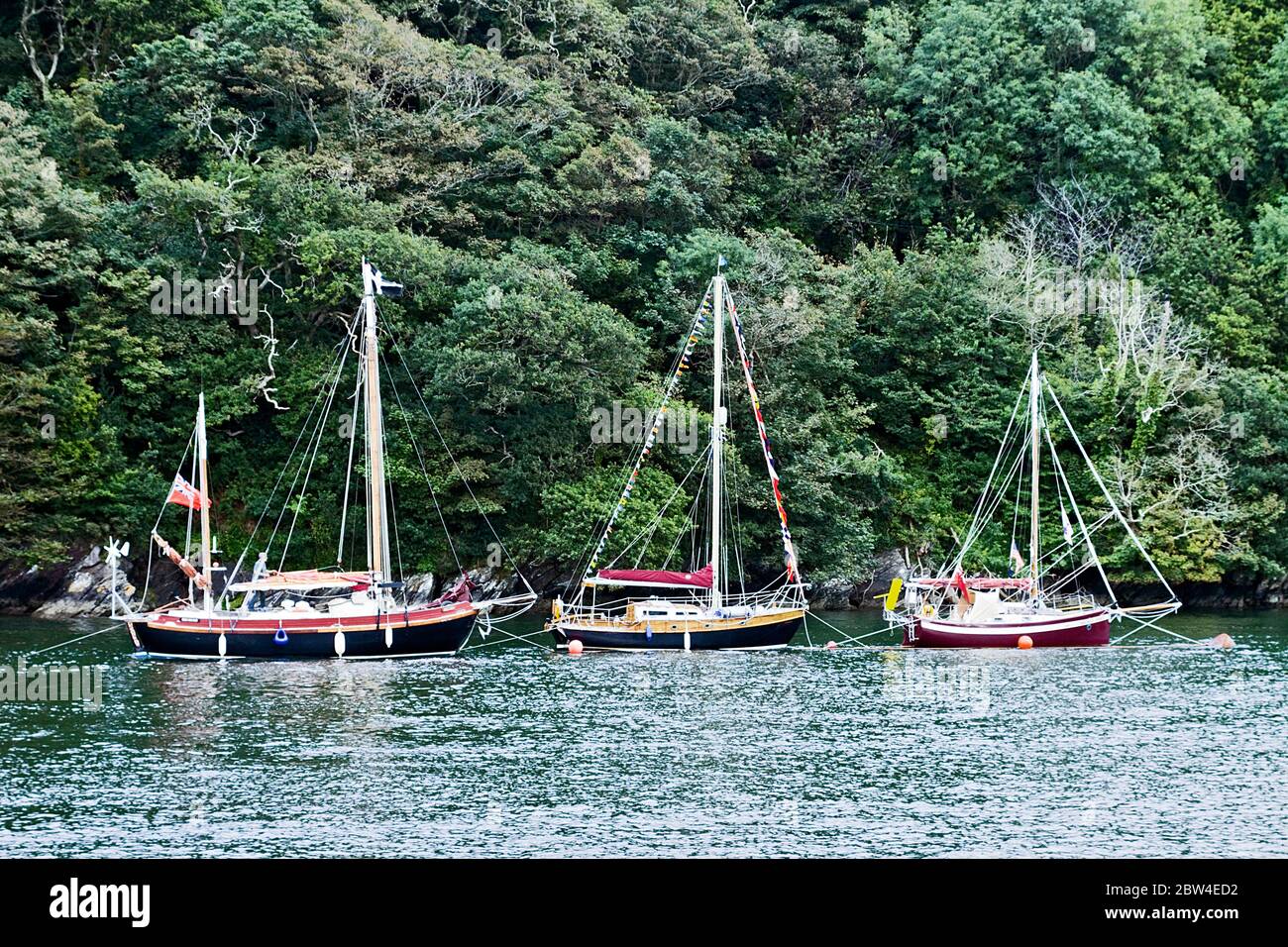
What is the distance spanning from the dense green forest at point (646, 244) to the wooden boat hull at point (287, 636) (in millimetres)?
11357

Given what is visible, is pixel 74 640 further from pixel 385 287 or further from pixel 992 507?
pixel 992 507

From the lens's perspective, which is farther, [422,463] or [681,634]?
[422,463]

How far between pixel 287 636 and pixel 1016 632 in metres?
25.1

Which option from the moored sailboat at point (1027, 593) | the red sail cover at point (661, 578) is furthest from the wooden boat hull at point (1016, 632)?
the red sail cover at point (661, 578)

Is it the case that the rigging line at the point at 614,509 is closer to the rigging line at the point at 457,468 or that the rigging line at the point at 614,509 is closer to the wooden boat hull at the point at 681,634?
the rigging line at the point at 457,468

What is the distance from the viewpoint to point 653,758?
3756 centimetres

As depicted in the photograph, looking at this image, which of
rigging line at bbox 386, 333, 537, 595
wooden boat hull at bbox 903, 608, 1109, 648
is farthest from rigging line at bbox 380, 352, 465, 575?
wooden boat hull at bbox 903, 608, 1109, 648

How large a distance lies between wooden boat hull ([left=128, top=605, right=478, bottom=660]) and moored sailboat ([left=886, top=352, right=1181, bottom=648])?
1707 cm

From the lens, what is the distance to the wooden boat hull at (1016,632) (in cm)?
5825

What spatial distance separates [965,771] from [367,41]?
155 feet

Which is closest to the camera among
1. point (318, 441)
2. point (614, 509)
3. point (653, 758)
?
point (653, 758)

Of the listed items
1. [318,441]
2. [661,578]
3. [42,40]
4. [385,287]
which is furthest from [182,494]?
[42,40]

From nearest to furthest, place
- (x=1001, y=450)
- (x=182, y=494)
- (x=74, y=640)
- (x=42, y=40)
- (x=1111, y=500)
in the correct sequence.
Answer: (x=182, y=494) < (x=74, y=640) < (x=1111, y=500) < (x=1001, y=450) < (x=42, y=40)

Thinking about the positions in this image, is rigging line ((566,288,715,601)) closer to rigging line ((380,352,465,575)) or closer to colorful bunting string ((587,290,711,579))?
colorful bunting string ((587,290,711,579))
